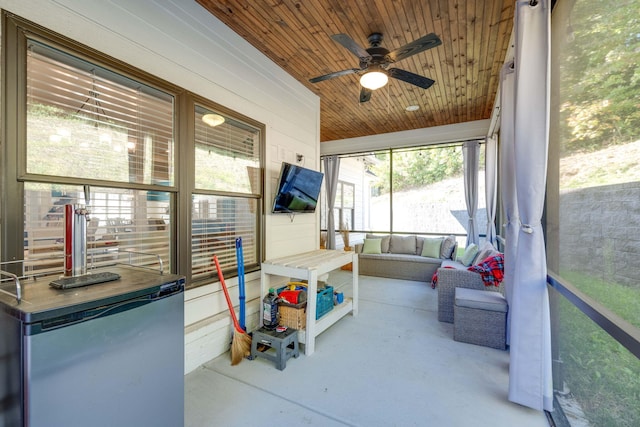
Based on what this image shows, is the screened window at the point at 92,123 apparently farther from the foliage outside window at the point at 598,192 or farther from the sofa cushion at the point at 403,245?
the sofa cushion at the point at 403,245

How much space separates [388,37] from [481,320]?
3049mm

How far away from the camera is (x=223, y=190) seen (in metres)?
2.76

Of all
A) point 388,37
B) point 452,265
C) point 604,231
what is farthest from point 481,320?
point 388,37

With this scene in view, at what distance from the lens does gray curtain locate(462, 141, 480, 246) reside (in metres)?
5.60

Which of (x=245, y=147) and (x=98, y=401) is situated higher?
(x=245, y=147)

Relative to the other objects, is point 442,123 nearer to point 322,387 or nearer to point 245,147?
point 245,147

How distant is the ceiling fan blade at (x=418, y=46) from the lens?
2.25 metres

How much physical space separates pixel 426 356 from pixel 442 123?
4.82m

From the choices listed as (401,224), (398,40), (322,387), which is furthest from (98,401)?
(401,224)

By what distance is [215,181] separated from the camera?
269cm

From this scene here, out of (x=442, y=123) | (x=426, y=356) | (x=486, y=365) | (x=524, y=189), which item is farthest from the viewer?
(x=442, y=123)

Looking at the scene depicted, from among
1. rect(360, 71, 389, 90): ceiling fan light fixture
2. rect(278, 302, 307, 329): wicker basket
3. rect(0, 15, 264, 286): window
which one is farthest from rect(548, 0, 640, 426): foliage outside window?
rect(0, 15, 264, 286): window

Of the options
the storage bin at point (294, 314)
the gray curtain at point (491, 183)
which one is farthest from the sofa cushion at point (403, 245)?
the storage bin at point (294, 314)

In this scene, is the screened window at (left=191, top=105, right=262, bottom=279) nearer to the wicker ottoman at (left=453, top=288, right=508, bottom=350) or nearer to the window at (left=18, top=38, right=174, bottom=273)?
the window at (left=18, top=38, right=174, bottom=273)
